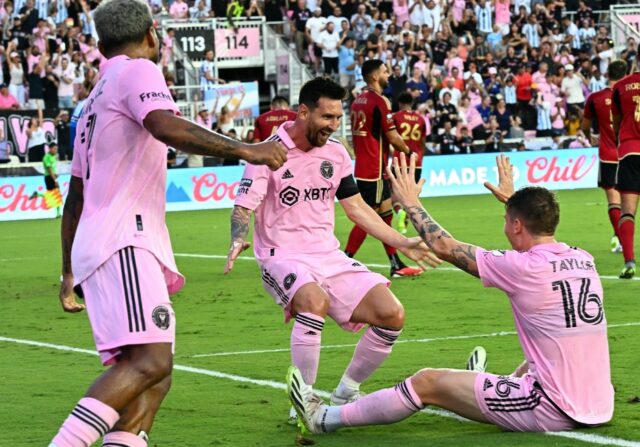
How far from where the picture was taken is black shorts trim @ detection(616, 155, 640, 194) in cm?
1547

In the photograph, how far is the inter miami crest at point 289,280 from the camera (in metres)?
8.12

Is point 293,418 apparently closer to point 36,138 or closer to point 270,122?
point 270,122

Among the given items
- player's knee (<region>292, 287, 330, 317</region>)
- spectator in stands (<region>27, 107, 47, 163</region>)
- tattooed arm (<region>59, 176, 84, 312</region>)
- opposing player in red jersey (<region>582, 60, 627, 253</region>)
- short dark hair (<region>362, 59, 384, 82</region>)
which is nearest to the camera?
tattooed arm (<region>59, 176, 84, 312</region>)

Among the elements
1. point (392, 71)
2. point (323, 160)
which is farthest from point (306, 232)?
point (392, 71)

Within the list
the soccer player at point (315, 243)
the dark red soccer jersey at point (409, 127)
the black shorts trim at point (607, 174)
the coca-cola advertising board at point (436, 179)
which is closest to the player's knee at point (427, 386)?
the soccer player at point (315, 243)

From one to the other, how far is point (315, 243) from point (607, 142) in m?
10.4

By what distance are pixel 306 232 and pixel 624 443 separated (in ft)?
8.25

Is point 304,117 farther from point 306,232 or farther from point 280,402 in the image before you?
point 280,402

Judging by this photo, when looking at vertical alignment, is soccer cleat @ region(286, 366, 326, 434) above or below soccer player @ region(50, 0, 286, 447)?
below

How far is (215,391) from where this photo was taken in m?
9.03

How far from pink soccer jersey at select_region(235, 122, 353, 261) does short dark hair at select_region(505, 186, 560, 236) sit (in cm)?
175

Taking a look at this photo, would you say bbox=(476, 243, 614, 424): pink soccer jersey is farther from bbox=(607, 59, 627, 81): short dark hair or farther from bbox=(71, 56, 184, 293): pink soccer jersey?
bbox=(607, 59, 627, 81): short dark hair

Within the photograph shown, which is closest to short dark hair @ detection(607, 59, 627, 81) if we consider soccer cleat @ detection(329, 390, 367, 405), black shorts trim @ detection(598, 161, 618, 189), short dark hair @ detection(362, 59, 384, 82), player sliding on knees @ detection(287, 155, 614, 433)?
black shorts trim @ detection(598, 161, 618, 189)

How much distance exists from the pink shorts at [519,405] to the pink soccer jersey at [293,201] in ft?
5.69
